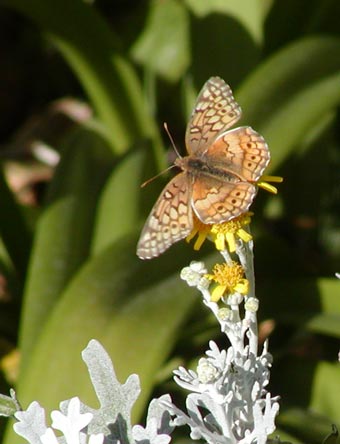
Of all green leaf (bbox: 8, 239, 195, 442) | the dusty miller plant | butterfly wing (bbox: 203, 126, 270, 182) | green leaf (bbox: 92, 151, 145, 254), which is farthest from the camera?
green leaf (bbox: 92, 151, 145, 254)

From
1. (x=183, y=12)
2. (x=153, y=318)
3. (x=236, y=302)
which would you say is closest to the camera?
(x=236, y=302)

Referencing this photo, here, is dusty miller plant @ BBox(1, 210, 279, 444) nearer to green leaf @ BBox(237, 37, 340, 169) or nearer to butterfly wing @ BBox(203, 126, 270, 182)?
butterfly wing @ BBox(203, 126, 270, 182)

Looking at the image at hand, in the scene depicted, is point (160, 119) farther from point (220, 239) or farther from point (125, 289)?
point (220, 239)

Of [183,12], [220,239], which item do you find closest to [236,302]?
[220,239]

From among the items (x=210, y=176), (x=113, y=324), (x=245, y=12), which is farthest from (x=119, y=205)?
(x=210, y=176)

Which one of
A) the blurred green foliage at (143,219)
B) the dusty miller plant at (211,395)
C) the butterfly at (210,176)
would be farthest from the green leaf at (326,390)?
the dusty miller plant at (211,395)

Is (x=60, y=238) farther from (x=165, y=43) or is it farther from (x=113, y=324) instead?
(x=165, y=43)

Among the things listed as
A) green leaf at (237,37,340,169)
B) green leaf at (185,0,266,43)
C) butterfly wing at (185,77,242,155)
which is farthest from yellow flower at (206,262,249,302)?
green leaf at (185,0,266,43)
